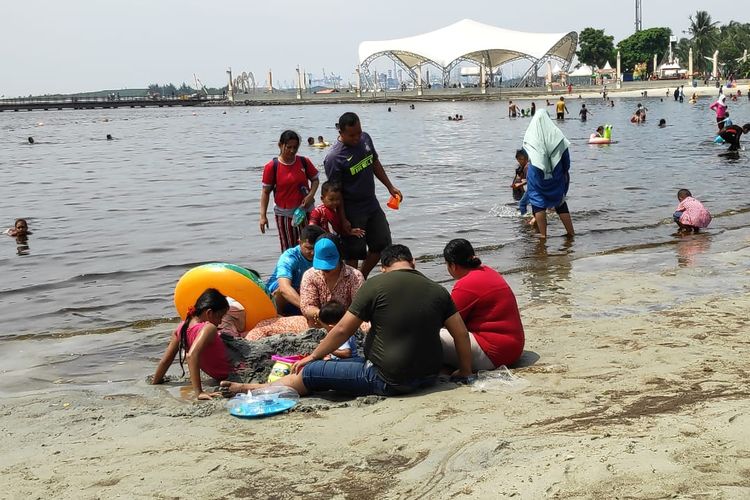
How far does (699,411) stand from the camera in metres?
4.15

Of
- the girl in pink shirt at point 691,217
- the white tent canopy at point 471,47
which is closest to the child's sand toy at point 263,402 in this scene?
the girl in pink shirt at point 691,217

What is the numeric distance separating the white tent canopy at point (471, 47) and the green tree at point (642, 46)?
22.9ft

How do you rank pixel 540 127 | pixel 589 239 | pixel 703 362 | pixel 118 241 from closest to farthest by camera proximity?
pixel 703 362, pixel 540 127, pixel 589 239, pixel 118 241

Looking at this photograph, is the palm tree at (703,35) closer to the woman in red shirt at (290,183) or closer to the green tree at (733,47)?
the green tree at (733,47)

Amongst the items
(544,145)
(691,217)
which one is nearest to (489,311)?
(544,145)

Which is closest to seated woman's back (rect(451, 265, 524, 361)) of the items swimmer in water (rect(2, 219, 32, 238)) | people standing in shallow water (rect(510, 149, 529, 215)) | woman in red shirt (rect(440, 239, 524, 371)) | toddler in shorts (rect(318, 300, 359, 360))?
woman in red shirt (rect(440, 239, 524, 371))

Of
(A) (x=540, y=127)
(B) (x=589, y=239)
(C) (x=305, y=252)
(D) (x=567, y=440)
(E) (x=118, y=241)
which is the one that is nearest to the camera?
(D) (x=567, y=440)

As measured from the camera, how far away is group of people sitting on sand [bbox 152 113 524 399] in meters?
5.03

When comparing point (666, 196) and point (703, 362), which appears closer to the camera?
point (703, 362)

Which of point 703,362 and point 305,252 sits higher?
point 305,252

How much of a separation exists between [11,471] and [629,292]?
18.6ft

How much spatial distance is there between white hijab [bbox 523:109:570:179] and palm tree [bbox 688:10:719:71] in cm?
9640

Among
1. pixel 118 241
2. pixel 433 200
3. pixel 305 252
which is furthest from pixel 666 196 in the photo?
pixel 305 252

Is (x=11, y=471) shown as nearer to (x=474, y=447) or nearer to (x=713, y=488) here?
(x=474, y=447)
